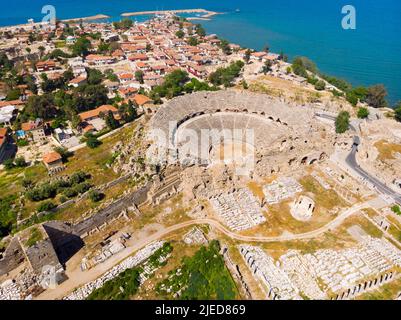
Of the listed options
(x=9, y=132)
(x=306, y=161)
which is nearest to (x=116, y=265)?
(x=306, y=161)

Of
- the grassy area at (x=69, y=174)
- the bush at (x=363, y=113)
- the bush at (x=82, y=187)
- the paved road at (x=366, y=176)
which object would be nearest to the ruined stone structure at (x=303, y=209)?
the paved road at (x=366, y=176)

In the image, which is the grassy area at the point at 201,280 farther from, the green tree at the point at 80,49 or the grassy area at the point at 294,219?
the green tree at the point at 80,49

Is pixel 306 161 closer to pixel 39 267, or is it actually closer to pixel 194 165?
pixel 194 165

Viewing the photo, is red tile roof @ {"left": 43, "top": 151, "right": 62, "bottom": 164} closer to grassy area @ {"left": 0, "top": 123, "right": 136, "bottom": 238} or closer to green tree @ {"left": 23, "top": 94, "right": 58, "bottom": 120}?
grassy area @ {"left": 0, "top": 123, "right": 136, "bottom": 238}

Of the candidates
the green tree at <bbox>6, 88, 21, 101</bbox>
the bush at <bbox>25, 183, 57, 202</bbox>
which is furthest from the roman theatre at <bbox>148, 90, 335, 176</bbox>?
the green tree at <bbox>6, 88, 21, 101</bbox>

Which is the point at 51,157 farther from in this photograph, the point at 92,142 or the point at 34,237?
the point at 34,237
